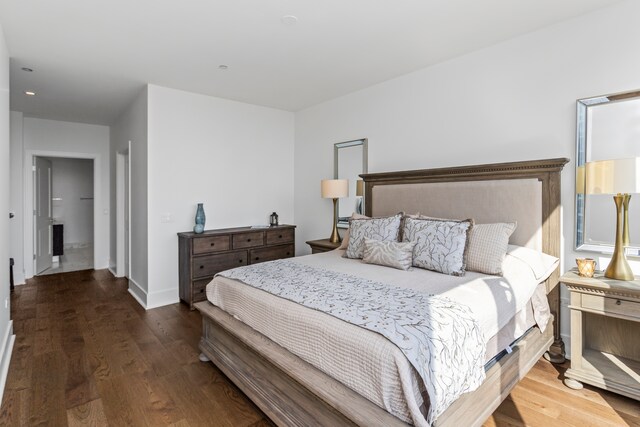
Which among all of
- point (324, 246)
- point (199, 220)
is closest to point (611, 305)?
point (324, 246)

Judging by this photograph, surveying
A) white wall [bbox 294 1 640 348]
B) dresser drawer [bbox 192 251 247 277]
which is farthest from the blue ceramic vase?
white wall [bbox 294 1 640 348]

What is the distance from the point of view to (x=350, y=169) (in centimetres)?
435

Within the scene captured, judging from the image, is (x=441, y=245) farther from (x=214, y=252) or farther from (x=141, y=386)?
(x=214, y=252)

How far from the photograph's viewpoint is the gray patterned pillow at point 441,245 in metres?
2.44

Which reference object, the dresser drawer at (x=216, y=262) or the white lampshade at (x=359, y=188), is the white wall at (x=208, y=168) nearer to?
the dresser drawer at (x=216, y=262)

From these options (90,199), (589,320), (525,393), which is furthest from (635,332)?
(90,199)

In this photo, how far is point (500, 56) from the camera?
9.71 feet

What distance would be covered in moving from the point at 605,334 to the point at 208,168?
4339mm

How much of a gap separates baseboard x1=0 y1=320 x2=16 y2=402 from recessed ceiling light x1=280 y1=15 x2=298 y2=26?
10.5ft

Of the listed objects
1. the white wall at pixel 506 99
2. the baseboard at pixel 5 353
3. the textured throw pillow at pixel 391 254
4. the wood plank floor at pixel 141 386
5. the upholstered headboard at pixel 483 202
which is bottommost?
the wood plank floor at pixel 141 386

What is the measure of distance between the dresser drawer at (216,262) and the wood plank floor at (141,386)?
60cm

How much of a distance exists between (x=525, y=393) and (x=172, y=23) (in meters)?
3.62

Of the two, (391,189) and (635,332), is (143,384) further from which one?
(635,332)

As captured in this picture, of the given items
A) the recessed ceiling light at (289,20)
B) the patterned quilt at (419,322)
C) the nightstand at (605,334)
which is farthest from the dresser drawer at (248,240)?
the nightstand at (605,334)
